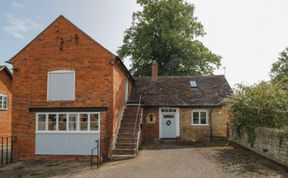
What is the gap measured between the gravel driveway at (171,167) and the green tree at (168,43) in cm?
1866

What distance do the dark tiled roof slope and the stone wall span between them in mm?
6087

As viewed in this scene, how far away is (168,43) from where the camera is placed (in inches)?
1363

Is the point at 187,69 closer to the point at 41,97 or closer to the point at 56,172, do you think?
the point at 41,97

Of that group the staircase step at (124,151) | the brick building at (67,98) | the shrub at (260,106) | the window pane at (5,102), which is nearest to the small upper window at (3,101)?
the window pane at (5,102)

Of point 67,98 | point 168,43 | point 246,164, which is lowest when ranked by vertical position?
point 246,164

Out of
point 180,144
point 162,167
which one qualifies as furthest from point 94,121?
point 180,144

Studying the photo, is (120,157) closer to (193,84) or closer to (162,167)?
(162,167)

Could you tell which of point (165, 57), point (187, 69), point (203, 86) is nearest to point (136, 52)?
point (165, 57)

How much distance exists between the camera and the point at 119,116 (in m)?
19.0

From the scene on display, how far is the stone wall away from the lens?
12.6 metres

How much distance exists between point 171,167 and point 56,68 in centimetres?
975

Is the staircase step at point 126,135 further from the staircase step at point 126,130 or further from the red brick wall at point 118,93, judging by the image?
the red brick wall at point 118,93

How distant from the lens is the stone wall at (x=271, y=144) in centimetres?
1263

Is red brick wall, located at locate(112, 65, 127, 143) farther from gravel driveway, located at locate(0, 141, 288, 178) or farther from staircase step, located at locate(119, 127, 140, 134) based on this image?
gravel driveway, located at locate(0, 141, 288, 178)
